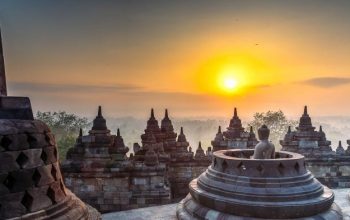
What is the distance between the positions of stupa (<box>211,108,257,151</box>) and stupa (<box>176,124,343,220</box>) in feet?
38.4

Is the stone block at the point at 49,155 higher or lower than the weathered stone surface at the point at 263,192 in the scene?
higher

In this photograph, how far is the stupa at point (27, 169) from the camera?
614 cm

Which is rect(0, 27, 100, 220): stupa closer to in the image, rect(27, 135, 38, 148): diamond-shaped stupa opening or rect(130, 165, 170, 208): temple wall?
rect(27, 135, 38, 148): diamond-shaped stupa opening

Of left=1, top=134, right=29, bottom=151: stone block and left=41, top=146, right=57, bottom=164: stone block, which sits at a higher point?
left=1, top=134, right=29, bottom=151: stone block

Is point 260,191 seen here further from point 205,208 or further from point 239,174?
point 205,208

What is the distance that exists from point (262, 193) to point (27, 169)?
5.52 meters

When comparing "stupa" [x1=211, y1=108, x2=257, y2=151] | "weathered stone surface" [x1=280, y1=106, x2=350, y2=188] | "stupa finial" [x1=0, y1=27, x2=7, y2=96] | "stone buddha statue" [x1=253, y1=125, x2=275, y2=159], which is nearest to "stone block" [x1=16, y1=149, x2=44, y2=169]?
"stupa finial" [x1=0, y1=27, x2=7, y2=96]

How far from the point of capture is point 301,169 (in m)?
9.54

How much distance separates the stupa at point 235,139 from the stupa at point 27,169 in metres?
14.9

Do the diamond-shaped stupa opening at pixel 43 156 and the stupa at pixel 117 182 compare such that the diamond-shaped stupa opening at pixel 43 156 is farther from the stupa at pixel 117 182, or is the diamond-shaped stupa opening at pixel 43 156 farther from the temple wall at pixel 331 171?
the temple wall at pixel 331 171

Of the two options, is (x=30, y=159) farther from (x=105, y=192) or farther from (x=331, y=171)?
(x=331, y=171)

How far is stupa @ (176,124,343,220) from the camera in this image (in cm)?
876

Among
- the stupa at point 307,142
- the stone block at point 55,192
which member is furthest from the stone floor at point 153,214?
the stupa at point 307,142

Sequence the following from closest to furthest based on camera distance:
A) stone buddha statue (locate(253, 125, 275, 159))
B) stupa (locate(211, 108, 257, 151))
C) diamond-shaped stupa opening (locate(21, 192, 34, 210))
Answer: diamond-shaped stupa opening (locate(21, 192, 34, 210))
stone buddha statue (locate(253, 125, 275, 159))
stupa (locate(211, 108, 257, 151))
